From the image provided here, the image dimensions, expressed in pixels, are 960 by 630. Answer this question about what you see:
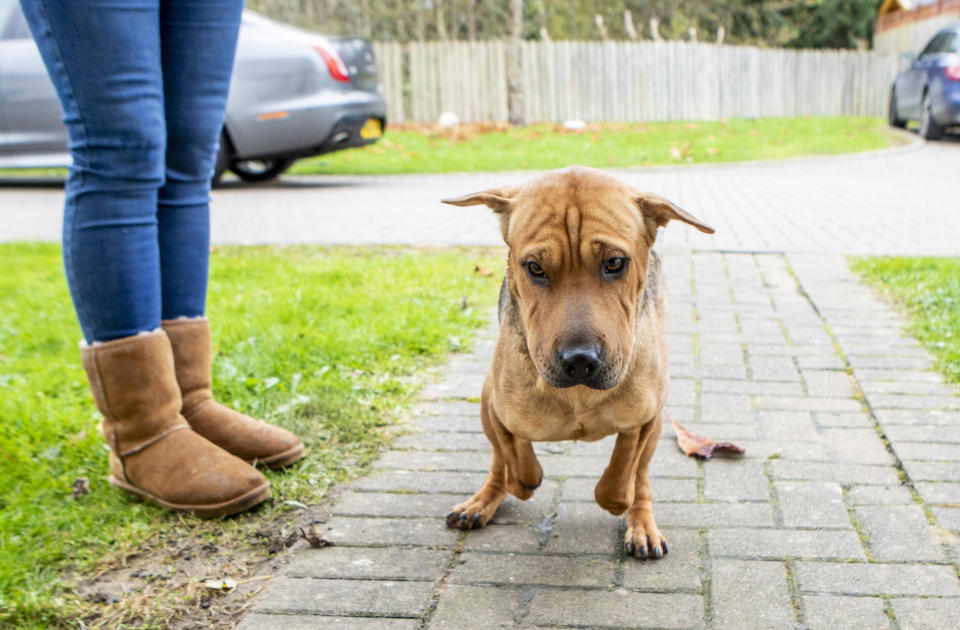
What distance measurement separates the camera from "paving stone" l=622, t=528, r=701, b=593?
8.46 ft

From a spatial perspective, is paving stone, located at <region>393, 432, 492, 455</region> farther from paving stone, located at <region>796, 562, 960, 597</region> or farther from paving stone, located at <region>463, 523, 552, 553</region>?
paving stone, located at <region>796, 562, 960, 597</region>

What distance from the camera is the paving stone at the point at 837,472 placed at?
3195 mm

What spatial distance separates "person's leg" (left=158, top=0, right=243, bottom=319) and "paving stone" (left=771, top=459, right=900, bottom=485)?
2.28 meters

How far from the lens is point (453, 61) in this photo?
65.4 feet

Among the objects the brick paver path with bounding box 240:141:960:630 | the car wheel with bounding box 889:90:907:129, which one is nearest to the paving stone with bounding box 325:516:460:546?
the brick paver path with bounding box 240:141:960:630

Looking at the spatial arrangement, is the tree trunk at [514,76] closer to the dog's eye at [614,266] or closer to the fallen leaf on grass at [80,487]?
the fallen leaf on grass at [80,487]

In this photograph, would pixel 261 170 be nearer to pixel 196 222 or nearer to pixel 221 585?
pixel 196 222

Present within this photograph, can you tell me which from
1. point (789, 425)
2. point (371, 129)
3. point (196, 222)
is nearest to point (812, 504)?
point (789, 425)

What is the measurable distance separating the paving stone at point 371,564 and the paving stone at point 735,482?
1011mm

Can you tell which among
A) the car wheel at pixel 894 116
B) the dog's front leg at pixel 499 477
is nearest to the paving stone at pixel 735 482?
the dog's front leg at pixel 499 477

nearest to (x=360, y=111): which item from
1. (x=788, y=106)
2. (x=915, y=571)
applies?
(x=915, y=571)

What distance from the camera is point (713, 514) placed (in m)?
3.00

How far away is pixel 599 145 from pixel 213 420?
13.6 m

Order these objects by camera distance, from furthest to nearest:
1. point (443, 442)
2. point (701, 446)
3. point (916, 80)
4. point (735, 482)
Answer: point (916, 80) < point (443, 442) < point (701, 446) < point (735, 482)
